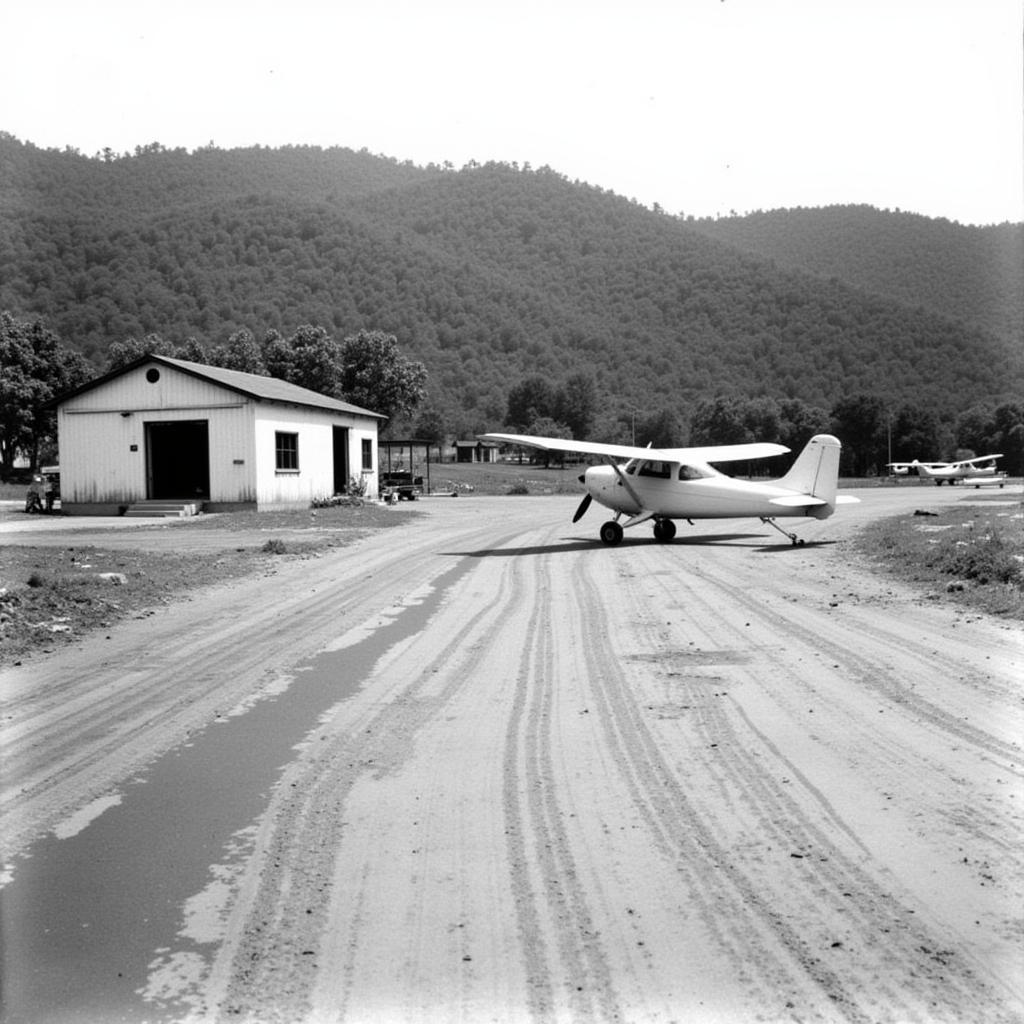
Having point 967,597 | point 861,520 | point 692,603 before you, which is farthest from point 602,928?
point 861,520

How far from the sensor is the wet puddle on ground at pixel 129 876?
327 cm

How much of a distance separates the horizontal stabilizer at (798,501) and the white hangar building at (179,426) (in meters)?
18.7

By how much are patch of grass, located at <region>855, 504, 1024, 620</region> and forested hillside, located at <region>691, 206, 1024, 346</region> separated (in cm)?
8471

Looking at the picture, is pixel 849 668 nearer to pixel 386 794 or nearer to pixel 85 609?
pixel 386 794

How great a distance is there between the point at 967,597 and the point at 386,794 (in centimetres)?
902

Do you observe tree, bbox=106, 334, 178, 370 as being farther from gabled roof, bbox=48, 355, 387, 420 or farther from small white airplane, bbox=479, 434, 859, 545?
small white airplane, bbox=479, 434, 859, 545

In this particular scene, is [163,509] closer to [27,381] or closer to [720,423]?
[27,381]

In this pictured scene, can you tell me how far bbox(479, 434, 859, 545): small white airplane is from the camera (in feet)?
68.0

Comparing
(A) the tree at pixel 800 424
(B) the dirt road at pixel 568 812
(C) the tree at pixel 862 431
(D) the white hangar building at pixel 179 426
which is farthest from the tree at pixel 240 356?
(B) the dirt road at pixel 568 812

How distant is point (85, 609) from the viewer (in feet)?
37.0

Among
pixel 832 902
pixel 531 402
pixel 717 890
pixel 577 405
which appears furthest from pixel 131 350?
pixel 832 902

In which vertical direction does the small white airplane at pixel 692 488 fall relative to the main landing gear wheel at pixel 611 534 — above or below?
above

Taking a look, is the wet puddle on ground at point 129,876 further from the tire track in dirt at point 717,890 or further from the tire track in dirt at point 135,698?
the tire track in dirt at point 717,890

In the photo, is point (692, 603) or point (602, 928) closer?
point (602, 928)
